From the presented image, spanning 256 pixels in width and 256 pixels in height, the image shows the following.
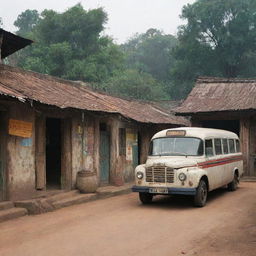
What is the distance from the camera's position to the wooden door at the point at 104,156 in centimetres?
1531

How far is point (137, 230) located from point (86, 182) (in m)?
5.26

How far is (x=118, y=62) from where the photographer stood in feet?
152

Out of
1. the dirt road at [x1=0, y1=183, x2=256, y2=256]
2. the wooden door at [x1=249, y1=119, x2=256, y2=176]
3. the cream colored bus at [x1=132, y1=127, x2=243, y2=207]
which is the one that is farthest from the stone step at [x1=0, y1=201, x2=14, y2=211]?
the wooden door at [x1=249, y1=119, x2=256, y2=176]

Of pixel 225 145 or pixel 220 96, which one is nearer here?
pixel 225 145

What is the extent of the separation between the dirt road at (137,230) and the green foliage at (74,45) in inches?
1190

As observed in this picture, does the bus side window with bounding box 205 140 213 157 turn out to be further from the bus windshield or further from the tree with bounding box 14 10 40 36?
the tree with bounding box 14 10 40 36

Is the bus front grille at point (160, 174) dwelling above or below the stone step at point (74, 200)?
above

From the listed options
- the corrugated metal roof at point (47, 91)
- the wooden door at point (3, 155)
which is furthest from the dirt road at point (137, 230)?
the corrugated metal roof at point (47, 91)

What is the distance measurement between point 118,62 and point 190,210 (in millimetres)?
37803

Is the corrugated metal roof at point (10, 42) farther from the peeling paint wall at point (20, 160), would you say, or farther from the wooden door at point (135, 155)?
the wooden door at point (135, 155)

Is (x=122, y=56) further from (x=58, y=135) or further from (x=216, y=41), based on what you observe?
(x=58, y=135)

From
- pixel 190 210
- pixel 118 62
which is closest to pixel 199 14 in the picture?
pixel 118 62

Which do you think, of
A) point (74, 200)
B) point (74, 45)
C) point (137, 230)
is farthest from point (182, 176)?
point (74, 45)

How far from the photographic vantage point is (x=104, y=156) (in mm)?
15492
